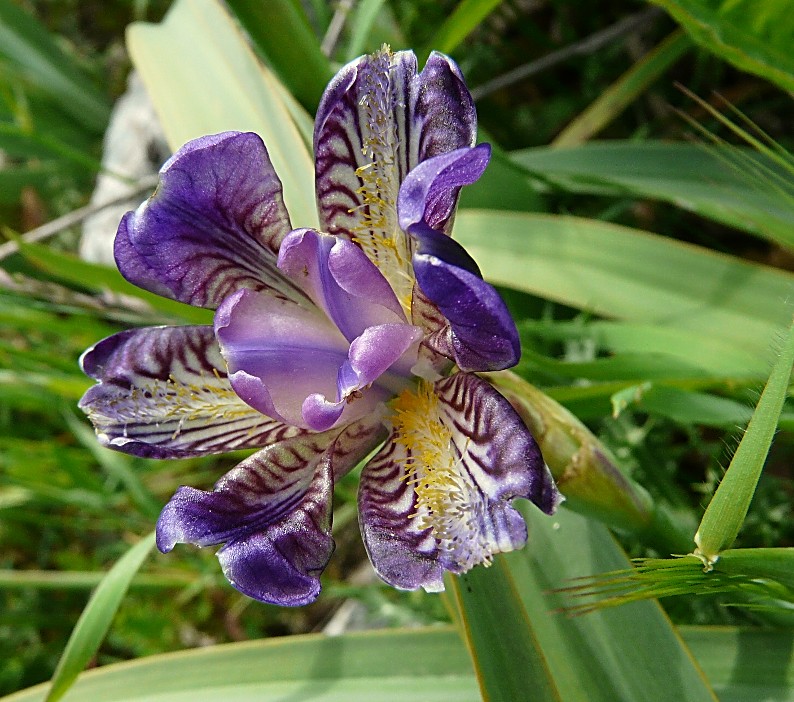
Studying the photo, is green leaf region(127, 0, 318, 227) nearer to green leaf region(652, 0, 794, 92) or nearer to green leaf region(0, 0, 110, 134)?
green leaf region(652, 0, 794, 92)

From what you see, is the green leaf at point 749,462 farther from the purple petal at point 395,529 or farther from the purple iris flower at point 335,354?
the purple petal at point 395,529

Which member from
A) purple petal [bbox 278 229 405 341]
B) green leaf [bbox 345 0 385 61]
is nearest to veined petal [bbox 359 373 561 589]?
purple petal [bbox 278 229 405 341]

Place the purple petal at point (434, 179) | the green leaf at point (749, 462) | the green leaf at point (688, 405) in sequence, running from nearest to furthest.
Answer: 1. the green leaf at point (749, 462)
2. the purple petal at point (434, 179)
3. the green leaf at point (688, 405)

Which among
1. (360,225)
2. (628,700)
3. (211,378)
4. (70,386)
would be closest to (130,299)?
(70,386)

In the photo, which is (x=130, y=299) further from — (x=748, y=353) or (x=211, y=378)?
(x=748, y=353)

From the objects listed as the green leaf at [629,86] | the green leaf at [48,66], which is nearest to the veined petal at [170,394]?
the green leaf at [629,86]

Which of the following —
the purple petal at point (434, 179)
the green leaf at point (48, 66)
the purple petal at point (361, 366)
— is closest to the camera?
the purple petal at point (434, 179)
